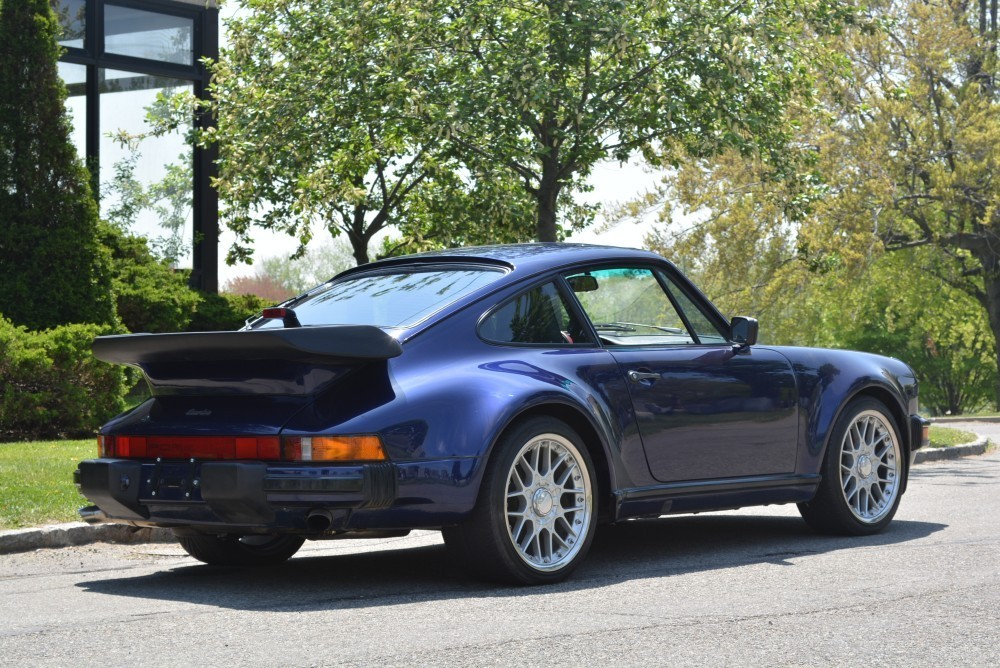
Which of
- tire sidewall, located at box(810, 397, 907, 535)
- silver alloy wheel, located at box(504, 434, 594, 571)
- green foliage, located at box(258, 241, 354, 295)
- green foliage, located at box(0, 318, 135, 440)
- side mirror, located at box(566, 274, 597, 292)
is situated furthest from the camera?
green foliage, located at box(258, 241, 354, 295)

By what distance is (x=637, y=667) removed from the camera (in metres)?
4.28

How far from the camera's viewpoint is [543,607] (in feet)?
17.6

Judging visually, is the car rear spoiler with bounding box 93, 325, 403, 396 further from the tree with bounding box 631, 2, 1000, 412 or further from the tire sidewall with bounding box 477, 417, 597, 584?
the tree with bounding box 631, 2, 1000, 412

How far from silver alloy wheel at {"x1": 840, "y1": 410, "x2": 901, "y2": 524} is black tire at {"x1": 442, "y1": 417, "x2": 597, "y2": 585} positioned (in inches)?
82.8

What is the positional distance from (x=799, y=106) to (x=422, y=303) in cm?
1264

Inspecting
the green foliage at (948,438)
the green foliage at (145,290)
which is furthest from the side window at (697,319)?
the green foliage at (145,290)

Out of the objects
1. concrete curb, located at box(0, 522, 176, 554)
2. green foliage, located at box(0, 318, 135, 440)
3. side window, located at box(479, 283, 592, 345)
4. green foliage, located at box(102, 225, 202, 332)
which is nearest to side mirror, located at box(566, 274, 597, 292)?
side window, located at box(479, 283, 592, 345)

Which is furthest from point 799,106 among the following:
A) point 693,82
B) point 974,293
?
point 974,293

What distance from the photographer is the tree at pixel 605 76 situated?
15859 mm

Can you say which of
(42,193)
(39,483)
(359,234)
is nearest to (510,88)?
(42,193)

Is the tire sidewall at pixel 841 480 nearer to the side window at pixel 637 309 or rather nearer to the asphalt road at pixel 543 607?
the asphalt road at pixel 543 607

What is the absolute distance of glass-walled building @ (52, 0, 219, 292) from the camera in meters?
19.0

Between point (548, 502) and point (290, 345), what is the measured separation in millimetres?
1379

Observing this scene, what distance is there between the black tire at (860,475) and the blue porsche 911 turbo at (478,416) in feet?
0.08
